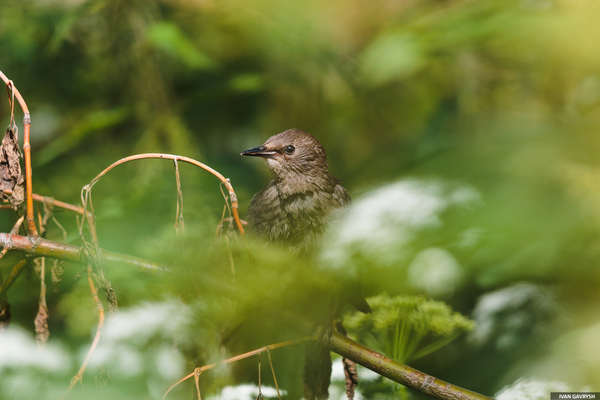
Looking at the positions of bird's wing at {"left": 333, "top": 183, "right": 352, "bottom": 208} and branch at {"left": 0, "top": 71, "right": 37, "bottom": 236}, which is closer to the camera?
branch at {"left": 0, "top": 71, "right": 37, "bottom": 236}

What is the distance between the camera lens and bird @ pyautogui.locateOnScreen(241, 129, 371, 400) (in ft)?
1.70

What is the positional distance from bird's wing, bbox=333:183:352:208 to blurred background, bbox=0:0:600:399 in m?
0.01

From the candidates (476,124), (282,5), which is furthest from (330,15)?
(476,124)

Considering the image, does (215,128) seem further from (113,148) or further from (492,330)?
(492,330)

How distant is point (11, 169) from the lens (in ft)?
1.51

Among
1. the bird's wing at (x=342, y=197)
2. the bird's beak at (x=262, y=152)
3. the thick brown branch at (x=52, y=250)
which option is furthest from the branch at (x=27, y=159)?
the bird's wing at (x=342, y=197)

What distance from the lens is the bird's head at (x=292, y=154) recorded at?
52cm

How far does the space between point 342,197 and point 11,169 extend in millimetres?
405

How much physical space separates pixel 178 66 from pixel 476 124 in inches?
24.8

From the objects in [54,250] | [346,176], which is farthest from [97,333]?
[346,176]

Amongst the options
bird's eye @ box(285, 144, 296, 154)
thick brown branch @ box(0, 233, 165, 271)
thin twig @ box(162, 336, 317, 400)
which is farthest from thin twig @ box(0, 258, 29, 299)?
bird's eye @ box(285, 144, 296, 154)

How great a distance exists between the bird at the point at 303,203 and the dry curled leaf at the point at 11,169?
0.89 feet

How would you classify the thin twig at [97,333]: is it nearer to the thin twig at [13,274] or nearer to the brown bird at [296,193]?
the thin twig at [13,274]

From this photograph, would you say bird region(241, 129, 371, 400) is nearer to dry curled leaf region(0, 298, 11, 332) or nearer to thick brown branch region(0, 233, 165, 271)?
thick brown branch region(0, 233, 165, 271)
